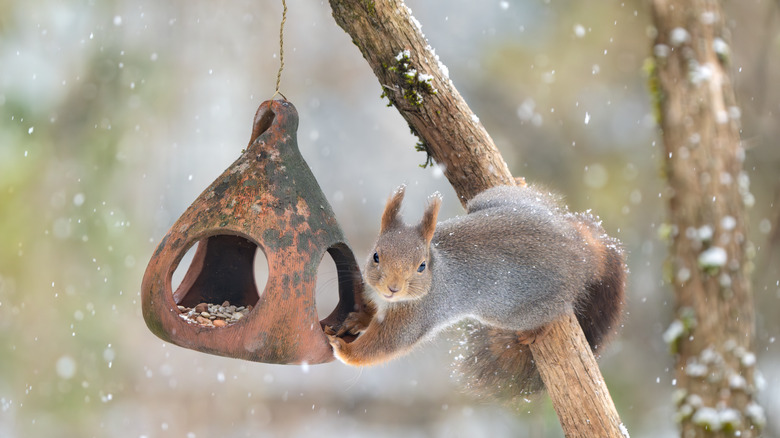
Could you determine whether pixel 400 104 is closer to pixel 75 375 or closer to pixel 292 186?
pixel 292 186

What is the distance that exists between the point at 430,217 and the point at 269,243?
15.3 inches

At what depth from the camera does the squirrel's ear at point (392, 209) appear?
1.87 m

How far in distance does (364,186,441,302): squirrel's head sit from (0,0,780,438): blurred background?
2.46 meters

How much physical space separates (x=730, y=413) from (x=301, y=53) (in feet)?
10.9

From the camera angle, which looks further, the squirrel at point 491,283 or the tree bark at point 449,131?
the tree bark at point 449,131

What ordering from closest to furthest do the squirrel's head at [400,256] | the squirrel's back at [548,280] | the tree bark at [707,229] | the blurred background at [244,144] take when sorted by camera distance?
the squirrel's head at [400,256] → the squirrel's back at [548,280] → the tree bark at [707,229] → the blurred background at [244,144]

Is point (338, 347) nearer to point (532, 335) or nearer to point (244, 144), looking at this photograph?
point (532, 335)

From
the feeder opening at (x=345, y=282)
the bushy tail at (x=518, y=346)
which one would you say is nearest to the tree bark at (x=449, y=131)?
the bushy tail at (x=518, y=346)

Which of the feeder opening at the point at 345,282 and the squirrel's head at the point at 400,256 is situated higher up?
the squirrel's head at the point at 400,256

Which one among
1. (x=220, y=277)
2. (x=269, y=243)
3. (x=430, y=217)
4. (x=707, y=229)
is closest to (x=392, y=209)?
(x=430, y=217)

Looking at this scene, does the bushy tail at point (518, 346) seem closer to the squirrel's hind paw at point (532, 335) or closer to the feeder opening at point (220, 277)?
the squirrel's hind paw at point (532, 335)

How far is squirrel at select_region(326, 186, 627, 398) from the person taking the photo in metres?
1.85

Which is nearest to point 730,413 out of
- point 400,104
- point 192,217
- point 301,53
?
point 400,104

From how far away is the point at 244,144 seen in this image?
4949 millimetres
